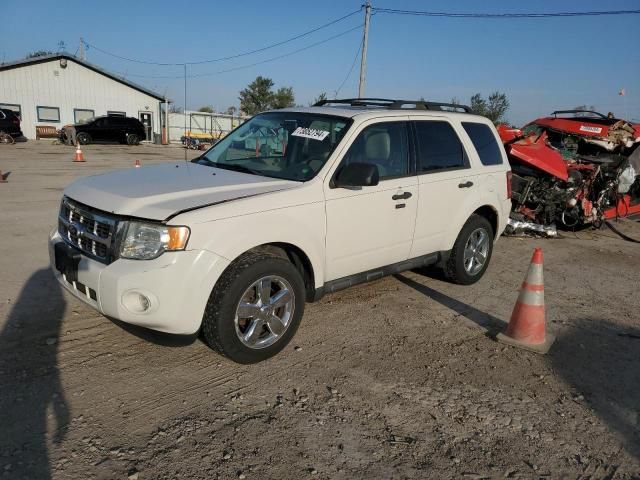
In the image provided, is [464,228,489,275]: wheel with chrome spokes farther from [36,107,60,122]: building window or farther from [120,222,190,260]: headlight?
[36,107,60,122]: building window

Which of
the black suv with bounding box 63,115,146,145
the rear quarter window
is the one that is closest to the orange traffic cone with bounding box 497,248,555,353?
the rear quarter window

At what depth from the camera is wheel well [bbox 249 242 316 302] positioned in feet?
12.2

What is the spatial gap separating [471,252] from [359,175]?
237 cm

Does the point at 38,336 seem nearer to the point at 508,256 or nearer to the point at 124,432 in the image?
the point at 124,432

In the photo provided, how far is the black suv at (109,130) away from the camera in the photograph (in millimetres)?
29125

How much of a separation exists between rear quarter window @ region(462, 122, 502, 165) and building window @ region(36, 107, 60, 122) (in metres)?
34.7

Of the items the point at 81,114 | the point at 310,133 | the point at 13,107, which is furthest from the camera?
the point at 81,114

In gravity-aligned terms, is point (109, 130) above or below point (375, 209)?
above

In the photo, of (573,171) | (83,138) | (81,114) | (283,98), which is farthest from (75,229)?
(283,98)

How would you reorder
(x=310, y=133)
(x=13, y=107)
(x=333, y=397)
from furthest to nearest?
1. (x=13, y=107)
2. (x=310, y=133)
3. (x=333, y=397)

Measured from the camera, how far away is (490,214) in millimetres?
5828

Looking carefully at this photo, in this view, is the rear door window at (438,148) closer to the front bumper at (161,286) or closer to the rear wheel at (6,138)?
the front bumper at (161,286)

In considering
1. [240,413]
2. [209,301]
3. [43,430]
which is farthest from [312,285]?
[43,430]

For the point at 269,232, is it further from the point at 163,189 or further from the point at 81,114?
the point at 81,114
